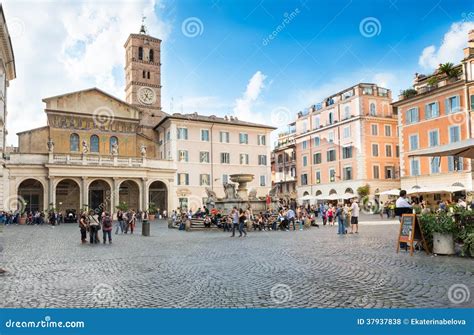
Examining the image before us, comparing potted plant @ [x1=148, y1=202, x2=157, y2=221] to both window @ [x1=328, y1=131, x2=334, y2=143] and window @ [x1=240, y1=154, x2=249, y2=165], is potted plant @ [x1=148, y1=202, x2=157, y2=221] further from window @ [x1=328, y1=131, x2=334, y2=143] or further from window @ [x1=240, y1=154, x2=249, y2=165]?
window @ [x1=328, y1=131, x2=334, y2=143]

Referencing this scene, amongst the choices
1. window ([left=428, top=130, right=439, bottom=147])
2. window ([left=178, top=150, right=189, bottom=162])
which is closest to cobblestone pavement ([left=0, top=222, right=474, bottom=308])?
window ([left=428, top=130, right=439, bottom=147])

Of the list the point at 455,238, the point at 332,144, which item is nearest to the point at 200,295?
the point at 455,238

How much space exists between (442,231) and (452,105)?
2900 centimetres

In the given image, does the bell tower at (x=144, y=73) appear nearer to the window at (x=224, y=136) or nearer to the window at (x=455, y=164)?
the window at (x=224, y=136)

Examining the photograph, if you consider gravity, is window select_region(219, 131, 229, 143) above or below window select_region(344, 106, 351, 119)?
below

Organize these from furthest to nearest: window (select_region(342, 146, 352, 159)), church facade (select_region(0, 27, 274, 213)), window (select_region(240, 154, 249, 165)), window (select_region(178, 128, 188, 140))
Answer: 1. window (select_region(240, 154, 249, 165))
2. window (select_region(342, 146, 352, 159))
3. window (select_region(178, 128, 188, 140))
4. church facade (select_region(0, 27, 274, 213))

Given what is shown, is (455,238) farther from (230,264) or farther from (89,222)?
(89,222)

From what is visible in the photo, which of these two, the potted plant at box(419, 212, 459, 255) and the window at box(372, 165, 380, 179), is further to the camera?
the window at box(372, 165, 380, 179)

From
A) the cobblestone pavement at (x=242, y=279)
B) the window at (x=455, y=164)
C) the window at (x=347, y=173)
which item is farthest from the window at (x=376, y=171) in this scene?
the cobblestone pavement at (x=242, y=279)

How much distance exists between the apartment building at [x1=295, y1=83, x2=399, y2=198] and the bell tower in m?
21.8

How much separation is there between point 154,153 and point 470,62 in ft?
108

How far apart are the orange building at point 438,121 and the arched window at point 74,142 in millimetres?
32194

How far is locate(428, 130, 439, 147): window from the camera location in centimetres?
3619

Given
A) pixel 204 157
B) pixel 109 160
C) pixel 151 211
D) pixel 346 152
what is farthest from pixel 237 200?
pixel 346 152
